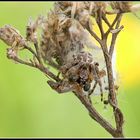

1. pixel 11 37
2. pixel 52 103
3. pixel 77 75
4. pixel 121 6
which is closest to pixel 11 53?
pixel 11 37

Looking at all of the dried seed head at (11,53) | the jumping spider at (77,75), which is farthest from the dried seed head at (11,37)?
the jumping spider at (77,75)

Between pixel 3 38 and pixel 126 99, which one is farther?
pixel 126 99

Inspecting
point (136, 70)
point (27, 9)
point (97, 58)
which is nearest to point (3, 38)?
point (97, 58)

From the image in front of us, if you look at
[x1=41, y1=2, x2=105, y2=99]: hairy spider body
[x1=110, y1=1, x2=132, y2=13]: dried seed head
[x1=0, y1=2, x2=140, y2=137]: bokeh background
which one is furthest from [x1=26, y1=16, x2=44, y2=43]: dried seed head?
[x1=0, y1=2, x2=140, y2=137]: bokeh background

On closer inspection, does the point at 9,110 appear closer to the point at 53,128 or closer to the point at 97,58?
the point at 53,128

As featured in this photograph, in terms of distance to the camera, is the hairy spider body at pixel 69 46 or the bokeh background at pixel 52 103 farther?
the bokeh background at pixel 52 103

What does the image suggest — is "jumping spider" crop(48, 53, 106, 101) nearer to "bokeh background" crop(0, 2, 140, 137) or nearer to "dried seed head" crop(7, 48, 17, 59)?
"dried seed head" crop(7, 48, 17, 59)

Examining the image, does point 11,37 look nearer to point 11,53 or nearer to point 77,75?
point 11,53

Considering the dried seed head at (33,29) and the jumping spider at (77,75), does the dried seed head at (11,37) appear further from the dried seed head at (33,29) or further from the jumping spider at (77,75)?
the jumping spider at (77,75)
